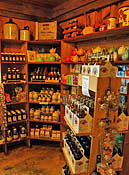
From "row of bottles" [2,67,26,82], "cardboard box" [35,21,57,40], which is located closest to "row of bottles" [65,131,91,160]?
"row of bottles" [2,67,26,82]

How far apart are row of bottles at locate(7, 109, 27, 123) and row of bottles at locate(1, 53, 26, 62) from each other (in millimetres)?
969

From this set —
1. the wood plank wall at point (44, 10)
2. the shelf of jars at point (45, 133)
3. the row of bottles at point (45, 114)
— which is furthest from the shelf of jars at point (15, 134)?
the wood plank wall at point (44, 10)

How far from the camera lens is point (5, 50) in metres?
3.01

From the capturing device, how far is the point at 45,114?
9.99ft

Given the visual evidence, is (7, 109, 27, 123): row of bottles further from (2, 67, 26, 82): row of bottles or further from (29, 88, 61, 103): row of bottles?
(2, 67, 26, 82): row of bottles

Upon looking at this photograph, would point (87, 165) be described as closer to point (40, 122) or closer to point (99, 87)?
point (99, 87)

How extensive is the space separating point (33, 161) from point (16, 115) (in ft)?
2.89

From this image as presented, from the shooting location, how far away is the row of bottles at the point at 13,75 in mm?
2797

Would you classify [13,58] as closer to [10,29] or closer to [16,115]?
[10,29]

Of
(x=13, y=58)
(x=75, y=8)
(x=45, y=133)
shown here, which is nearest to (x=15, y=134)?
(x=45, y=133)

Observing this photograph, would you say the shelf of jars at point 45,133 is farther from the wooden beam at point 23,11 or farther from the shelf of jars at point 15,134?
the wooden beam at point 23,11

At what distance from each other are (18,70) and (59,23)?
1.40 metres

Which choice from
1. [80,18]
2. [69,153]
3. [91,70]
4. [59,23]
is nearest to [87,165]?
[69,153]

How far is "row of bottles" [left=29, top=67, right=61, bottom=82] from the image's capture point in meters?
2.92
